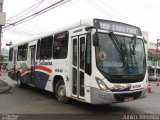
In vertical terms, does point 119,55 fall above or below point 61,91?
above

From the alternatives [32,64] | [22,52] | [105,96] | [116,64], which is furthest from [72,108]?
[22,52]

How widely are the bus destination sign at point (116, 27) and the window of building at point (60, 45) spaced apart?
1.90 metres

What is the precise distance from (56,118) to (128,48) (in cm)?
346

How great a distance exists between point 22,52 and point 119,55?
9.14 meters

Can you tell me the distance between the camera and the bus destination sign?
9.17 meters

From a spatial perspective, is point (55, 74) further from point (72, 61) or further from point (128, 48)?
point (128, 48)

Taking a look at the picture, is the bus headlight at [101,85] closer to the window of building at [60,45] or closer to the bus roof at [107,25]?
the bus roof at [107,25]

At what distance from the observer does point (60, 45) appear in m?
11.3

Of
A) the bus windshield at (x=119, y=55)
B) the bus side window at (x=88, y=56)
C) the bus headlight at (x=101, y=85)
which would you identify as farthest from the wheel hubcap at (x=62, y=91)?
the bus windshield at (x=119, y=55)

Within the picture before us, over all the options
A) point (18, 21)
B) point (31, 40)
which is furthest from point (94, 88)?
point (18, 21)

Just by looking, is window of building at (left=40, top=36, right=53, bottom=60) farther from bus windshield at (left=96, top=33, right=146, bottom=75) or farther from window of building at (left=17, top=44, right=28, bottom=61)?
bus windshield at (left=96, top=33, right=146, bottom=75)

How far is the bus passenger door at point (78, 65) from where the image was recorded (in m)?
9.41

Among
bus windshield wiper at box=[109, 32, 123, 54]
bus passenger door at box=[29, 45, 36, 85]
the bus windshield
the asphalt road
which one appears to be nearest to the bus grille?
the asphalt road

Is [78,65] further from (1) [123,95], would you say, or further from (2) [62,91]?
(1) [123,95]
